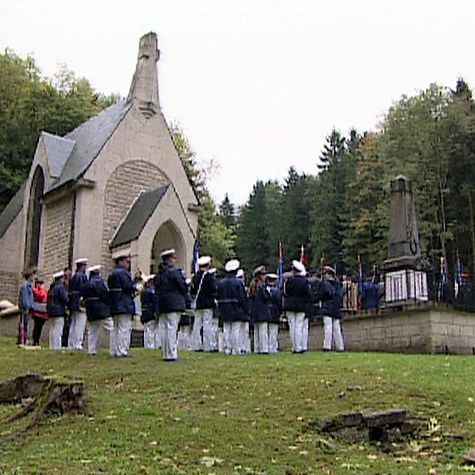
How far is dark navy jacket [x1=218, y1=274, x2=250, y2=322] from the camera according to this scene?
19.0 m

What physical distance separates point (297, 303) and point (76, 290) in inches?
195

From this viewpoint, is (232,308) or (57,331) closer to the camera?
(232,308)

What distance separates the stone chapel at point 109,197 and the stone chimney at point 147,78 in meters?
0.04

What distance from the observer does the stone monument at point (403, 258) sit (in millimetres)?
22062

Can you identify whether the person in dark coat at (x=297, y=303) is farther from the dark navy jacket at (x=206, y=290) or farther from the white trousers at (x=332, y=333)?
the dark navy jacket at (x=206, y=290)

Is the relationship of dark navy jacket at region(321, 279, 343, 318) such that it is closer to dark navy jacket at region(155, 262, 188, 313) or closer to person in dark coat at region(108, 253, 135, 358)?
dark navy jacket at region(155, 262, 188, 313)

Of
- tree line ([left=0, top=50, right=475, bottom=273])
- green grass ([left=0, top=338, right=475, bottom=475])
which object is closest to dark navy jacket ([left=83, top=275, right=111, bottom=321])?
green grass ([left=0, top=338, right=475, bottom=475])

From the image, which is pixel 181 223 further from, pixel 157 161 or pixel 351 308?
pixel 351 308

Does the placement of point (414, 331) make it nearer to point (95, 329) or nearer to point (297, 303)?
point (297, 303)

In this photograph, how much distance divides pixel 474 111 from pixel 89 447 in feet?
148

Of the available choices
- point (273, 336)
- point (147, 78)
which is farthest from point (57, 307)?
point (147, 78)

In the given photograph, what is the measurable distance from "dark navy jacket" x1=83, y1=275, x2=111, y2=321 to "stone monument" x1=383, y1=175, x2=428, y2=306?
24.9 feet

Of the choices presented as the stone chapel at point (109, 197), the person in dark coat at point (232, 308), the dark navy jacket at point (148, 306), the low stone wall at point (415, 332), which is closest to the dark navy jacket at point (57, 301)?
the dark navy jacket at point (148, 306)

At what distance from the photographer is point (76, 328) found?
2052 cm
